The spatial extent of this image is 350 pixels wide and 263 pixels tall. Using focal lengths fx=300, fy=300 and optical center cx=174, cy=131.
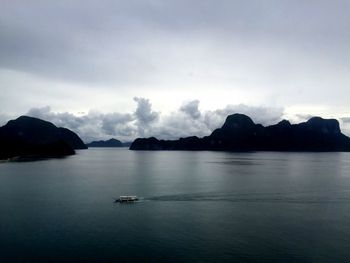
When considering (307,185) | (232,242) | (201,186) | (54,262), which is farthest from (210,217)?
(307,185)

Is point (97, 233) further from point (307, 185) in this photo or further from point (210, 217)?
point (307, 185)

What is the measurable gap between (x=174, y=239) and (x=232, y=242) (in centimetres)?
1224

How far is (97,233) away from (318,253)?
151ft

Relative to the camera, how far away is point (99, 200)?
345ft

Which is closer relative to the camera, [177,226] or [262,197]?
[177,226]

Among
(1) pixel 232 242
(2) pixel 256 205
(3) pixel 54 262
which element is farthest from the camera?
(2) pixel 256 205

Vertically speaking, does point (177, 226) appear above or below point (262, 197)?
below

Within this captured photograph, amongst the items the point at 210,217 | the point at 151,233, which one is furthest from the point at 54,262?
the point at 210,217

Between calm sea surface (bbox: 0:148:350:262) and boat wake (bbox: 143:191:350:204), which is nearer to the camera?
calm sea surface (bbox: 0:148:350:262)

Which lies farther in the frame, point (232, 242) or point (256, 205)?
point (256, 205)

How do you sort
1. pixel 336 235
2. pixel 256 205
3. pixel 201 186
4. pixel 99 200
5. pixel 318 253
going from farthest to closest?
pixel 201 186
pixel 99 200
pixel 256 205
pixel 336 235
pixel 318 253

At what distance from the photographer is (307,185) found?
14112 centimetres

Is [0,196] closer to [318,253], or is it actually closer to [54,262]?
[54,262]

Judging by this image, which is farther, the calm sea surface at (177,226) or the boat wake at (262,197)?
the boat wake at (262,197)
